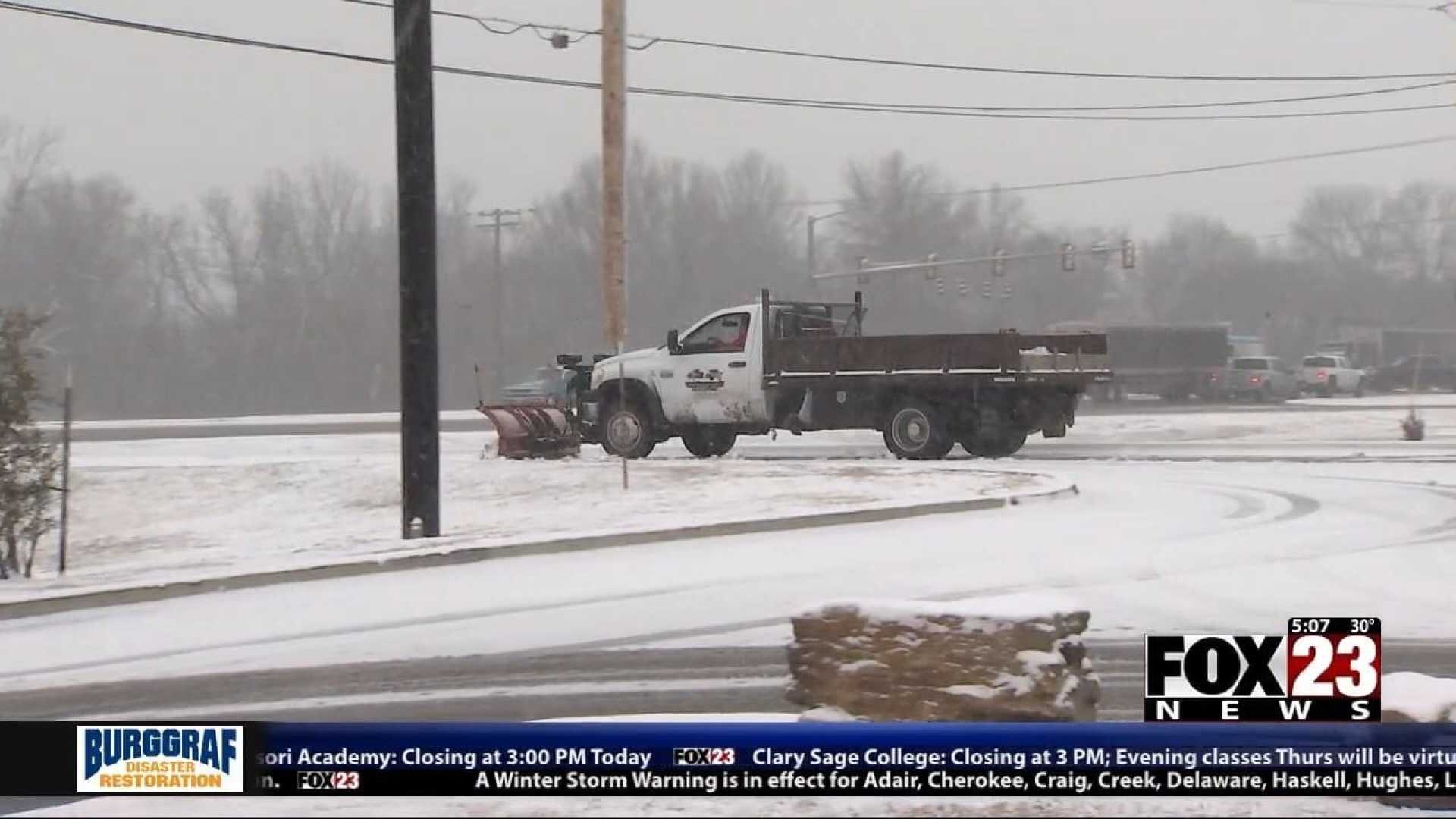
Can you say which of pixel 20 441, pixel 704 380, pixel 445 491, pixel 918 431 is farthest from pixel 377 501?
pixel 918 431

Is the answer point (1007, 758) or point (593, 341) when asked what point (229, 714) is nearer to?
point (1007, 758)

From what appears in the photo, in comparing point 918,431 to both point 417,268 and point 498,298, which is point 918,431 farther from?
point 498,298

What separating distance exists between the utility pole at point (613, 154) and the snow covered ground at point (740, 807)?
14452 millimetres

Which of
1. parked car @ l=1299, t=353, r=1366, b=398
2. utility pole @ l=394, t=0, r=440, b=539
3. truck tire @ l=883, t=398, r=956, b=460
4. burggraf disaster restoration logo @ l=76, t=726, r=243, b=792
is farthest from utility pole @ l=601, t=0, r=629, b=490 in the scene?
parked car @ l=1299, t=353, r=1366, b=398

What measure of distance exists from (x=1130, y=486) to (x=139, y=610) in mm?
10994

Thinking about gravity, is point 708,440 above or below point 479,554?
above

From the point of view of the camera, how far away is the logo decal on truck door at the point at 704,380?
74.7 feet

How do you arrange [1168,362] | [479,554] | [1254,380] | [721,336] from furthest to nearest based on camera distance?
1. [1168,362]
2. [1254,380]
3. [721,336]
4. [479,554]

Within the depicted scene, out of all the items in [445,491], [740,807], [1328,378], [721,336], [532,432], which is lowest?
[740,807]

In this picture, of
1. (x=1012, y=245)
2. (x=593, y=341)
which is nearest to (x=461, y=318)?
(x=593, y=341)

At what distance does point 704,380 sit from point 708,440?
1408mm

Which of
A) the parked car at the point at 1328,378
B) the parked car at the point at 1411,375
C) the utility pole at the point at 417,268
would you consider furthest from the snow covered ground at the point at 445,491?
the parked car at the point at 1411,375

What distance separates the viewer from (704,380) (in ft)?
74.9

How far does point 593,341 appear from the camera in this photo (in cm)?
7669
